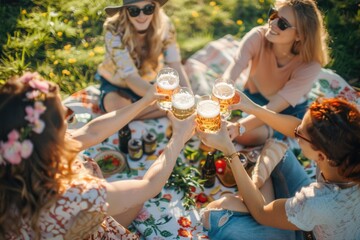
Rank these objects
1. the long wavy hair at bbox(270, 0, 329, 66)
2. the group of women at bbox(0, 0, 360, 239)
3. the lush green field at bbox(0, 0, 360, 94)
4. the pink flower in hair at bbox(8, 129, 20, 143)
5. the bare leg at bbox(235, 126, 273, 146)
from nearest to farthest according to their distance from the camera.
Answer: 1. the pink flower in hair at bbox(8, 129, 20, 143)
2. the group of women at bbox(0, 0, 360, 239)
3. the long wavy hair at bbox(270, 0, 329, 66)
4. the bare leg at bbox(235, 126, 273, 146)
5. the lush green field at bbox(0, 0, 360, 94)

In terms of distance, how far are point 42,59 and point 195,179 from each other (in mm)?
2884

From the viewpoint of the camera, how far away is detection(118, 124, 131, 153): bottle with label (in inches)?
169

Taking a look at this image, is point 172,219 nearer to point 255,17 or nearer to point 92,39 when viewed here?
point 92,39

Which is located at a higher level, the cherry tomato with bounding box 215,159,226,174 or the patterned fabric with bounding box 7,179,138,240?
the patterned fabric with bounding box 7,179,138,240

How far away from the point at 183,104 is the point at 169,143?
0.35m

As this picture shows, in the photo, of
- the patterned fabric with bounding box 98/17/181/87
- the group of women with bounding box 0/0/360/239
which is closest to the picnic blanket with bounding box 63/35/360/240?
the group of women with bounding box 0/0/360/239

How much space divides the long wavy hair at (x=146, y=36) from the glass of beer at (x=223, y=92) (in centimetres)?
138

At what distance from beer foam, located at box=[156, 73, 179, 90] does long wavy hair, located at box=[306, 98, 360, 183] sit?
1203mm

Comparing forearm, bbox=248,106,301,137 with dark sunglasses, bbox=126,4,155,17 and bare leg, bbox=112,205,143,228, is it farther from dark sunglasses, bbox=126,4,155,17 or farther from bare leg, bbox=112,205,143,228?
dark sunglasses, bbox=126,4,155,17

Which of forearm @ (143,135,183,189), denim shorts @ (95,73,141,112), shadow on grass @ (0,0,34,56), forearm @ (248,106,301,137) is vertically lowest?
denim shorts @ (95,73,141,112)

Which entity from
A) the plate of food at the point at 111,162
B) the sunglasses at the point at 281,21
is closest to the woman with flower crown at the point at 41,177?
the plate of food at the point at 111,162

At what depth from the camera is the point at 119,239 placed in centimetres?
308

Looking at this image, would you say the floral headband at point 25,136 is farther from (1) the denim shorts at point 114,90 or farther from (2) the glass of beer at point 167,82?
(1) the denim shorts at point 114,90

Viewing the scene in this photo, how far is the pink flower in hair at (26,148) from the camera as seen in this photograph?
6.95 ft
